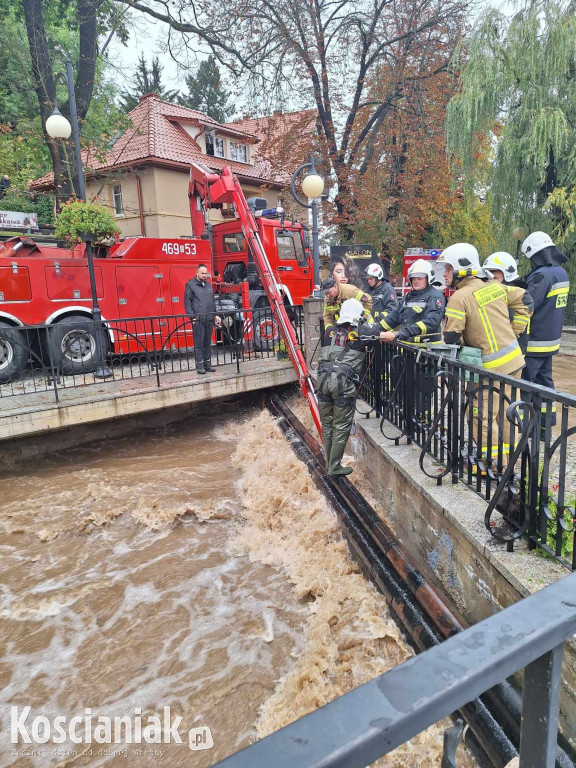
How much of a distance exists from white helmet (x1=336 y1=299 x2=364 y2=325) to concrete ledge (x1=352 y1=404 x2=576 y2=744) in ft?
4.31

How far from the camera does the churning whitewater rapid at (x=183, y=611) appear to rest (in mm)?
3334

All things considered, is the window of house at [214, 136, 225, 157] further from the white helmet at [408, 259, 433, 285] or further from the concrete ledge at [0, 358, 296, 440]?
the white helmet at [408, 259, 433, 285]

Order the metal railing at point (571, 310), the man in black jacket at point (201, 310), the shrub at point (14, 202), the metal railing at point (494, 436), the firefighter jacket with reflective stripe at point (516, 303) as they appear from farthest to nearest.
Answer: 1. the shrub at point (14, 202)
2. the metal railing at point (571, 310)
3. the man in black jacket at point (201, 310)
4. the firefighter jacket with reflective stripe at point (516, 303)
5. the metal railing at point (494, 436)

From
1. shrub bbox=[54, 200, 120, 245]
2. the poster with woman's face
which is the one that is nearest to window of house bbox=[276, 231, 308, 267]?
the poster with woman's face

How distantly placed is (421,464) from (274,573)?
6.11ft

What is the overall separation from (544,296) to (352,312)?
194 centimetres

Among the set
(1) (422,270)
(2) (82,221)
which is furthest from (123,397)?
(1) (422,270)

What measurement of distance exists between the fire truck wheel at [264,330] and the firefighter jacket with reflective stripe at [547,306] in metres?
5.78

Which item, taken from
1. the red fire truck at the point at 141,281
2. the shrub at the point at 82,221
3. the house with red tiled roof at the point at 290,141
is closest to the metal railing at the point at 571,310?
the red fire truck at the point at 141,281

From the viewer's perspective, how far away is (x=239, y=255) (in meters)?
11.7

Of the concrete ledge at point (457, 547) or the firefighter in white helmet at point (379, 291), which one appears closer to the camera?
the concrete ledge at point (457, 547)

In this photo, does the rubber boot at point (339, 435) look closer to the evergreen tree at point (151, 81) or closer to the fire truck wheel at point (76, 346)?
the fire truck wheel at point (76, 346)

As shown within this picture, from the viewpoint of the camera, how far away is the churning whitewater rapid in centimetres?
333

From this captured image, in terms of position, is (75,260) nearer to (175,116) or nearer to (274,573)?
(274,573)
